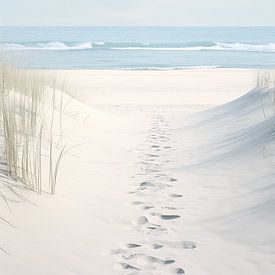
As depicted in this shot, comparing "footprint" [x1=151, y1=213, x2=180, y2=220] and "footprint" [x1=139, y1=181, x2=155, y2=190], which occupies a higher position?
"footprint" [x1=151, y1=213, x2=180, y2=220]

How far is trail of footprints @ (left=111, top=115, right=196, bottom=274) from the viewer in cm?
273

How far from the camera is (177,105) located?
41.4 ft

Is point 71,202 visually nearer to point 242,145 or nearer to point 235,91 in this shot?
point 242,145

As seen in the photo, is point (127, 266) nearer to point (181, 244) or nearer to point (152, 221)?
point (181, 244)

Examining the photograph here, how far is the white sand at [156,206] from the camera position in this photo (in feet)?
9.07

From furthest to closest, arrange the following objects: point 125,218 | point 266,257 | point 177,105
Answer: point 177,105
point 125,218
point 266,257

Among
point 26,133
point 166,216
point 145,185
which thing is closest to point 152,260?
point 166,216

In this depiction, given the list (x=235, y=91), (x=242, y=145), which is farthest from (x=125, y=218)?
(x=235, y=91)

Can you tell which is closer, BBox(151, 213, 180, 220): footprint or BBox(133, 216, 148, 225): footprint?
BBox(133, 216, 148, 225): footprint

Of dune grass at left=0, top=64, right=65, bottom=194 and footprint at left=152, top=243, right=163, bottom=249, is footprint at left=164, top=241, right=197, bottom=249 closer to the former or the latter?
footprint at left=152, top=243, right=163, bottom=249

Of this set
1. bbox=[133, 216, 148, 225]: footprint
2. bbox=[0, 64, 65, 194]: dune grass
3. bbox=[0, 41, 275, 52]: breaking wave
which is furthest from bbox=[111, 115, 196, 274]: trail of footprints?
bbox=[0, 41, 275, 52]: breaking wave

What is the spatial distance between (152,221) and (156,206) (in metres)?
0.33

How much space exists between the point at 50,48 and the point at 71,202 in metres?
37.3

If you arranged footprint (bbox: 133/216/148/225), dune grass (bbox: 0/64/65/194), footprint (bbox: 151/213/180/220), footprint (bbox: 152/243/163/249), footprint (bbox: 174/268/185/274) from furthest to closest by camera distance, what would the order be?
dune grass (bbox: 0/64/65/194), footprint (bbox: 151/213/180/220), footprint (bbox: 133/216/148/225), footprint (bbox: 152/243/163/249), footprint (bbox: 174/268/185/274)
